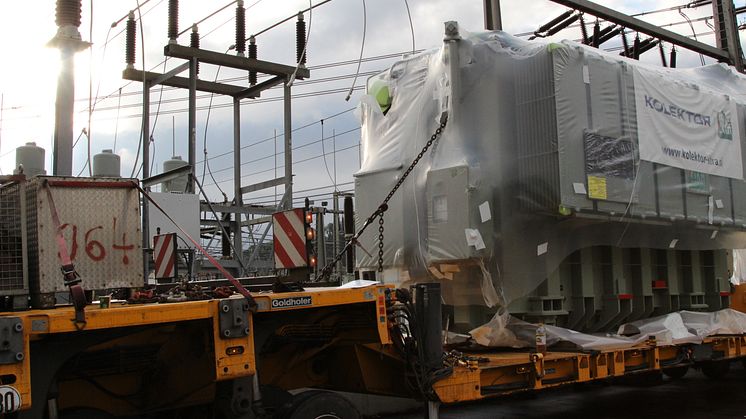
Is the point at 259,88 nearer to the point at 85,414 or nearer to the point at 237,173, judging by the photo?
the point at 237,173

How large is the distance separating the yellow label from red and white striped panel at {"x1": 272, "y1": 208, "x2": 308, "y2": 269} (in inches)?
114

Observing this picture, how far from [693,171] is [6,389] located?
7.10m

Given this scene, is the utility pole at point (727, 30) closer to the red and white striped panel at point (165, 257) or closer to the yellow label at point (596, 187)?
the yellow label at point (596, 187)

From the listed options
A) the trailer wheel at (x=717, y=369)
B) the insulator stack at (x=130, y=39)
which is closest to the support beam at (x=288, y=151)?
the insulator stack at (x=130, y=39)

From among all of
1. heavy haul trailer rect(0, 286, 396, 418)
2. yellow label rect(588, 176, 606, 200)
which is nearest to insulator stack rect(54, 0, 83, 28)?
heavy haul trailer rect(0, 286, 396, 418)

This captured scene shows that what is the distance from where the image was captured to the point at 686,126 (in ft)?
26.2

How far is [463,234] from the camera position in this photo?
665cm

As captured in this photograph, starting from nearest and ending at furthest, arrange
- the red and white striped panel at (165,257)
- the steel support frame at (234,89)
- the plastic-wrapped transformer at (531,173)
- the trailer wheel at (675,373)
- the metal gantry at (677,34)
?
the plastic-wrapped transformer at (531,173)
the red and white striped panel at (165,257)
the metal gantry at (677,34)
the steel support frame at (234,89)
the trailer wheel at (675,373)

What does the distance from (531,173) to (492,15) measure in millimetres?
2488

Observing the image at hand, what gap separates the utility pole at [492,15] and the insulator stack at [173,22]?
15.9 ft

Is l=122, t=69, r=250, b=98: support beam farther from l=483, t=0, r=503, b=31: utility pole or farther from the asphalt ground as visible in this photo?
the asphalt ground

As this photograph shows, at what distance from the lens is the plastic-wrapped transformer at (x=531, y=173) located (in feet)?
22.2

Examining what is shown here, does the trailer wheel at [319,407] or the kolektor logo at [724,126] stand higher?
the kolektor logo at [724,126]

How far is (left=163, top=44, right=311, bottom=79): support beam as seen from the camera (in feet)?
34.7
